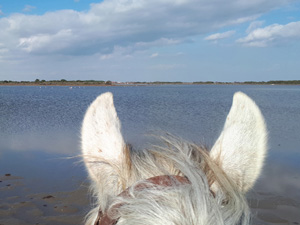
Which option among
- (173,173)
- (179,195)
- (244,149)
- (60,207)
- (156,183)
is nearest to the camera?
(179,195)

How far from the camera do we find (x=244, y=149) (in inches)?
57.9

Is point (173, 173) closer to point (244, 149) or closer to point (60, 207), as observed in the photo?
point (244, 149)

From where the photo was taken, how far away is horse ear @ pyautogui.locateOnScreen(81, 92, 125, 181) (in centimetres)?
150

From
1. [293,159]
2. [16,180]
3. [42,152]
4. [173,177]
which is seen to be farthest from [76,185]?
[293,159]

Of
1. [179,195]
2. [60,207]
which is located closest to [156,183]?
[179,195]

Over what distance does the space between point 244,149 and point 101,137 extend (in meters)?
0.76

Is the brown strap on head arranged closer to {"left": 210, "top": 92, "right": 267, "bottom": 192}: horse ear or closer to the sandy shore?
{"left": 210, "top": 92, "right": 267, "bottom": 192}: horse ear

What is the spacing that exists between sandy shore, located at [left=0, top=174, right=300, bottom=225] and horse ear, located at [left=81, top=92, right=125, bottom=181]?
13.5 feet

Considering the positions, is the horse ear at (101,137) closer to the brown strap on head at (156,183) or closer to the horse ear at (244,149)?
the brown strap on head at (156,183)

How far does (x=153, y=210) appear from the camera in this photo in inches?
40.4

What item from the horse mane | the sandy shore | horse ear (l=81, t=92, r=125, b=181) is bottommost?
the sandy shore

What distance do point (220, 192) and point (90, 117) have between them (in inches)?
31.8

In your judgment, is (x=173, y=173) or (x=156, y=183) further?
(x=173, y=173)

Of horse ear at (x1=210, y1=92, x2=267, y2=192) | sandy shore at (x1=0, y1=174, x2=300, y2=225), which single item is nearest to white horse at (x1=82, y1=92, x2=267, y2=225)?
horse ear at (x1=210, y1=92, x2=267, y2=192)
